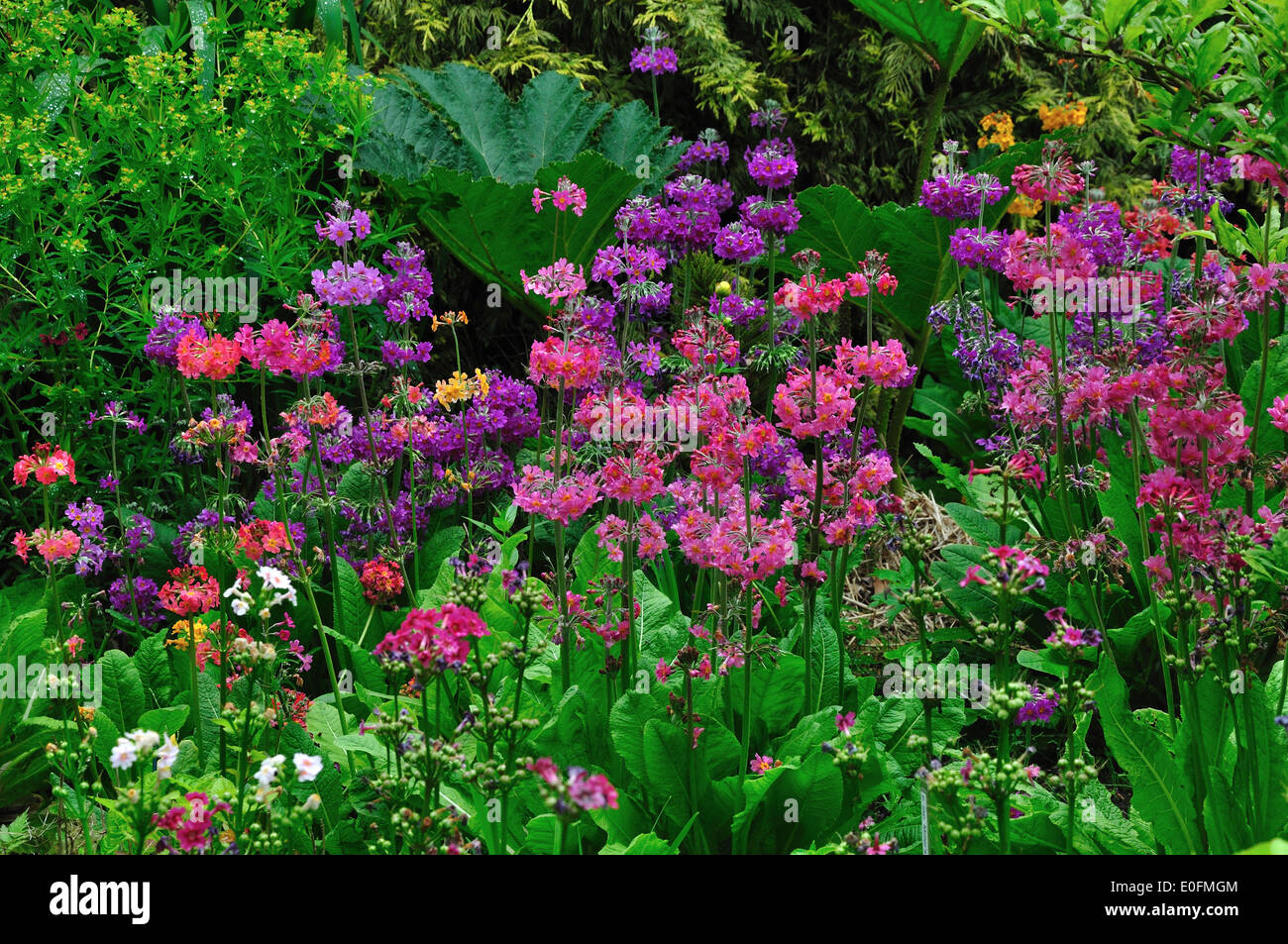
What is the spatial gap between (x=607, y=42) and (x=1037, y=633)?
3077 mm

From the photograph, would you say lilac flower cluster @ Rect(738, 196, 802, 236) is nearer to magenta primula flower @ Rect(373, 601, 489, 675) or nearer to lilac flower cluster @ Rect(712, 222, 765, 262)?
lilac flower cluster @ Rect(712, 222, 765, 262)

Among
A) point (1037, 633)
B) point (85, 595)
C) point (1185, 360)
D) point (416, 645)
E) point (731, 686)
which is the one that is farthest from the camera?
point (1037, 633)

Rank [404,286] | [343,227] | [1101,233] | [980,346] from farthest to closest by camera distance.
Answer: [980,346] < [404,286] < [343,227] < [1101,233]

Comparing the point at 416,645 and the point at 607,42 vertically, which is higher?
the point at 607,42

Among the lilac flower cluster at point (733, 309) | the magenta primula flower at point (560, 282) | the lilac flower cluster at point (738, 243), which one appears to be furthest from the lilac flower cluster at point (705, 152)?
the magenta primula flower at point (560, 282)

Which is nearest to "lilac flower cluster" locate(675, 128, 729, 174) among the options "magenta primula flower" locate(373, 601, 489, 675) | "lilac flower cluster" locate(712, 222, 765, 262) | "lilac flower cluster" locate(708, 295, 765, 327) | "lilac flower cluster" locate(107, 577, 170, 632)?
"lilac flower cluster" locate(712, 222, 765, 262)

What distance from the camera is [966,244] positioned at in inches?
127

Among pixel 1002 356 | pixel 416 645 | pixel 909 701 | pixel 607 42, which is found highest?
pixel 607 42

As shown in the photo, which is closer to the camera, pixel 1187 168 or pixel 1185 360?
pixel 1185 360

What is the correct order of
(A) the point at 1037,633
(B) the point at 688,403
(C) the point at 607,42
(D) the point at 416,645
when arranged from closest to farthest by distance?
(D) the point at 416,645, (B) the point at 688,403, (A) the point at 1037,633, (C) the point at 607,42

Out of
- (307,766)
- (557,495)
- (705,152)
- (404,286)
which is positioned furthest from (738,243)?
(307,766)

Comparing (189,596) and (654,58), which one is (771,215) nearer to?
(654,58)
